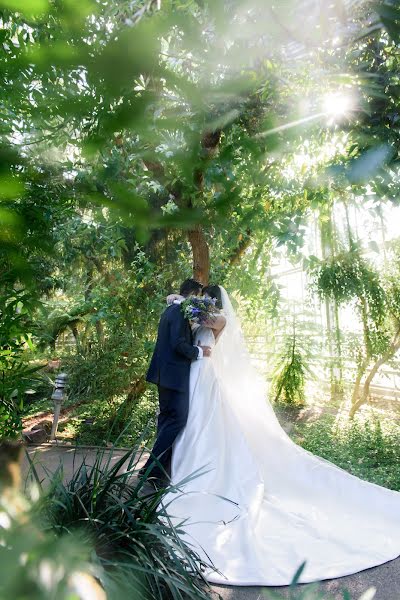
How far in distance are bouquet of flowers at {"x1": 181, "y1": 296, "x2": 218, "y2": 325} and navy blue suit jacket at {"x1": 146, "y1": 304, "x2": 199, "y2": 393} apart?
65 mm

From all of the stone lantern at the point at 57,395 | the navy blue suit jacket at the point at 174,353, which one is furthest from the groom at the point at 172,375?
the stone lantern at the point at 57,395

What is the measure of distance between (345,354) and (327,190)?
5.91 metres

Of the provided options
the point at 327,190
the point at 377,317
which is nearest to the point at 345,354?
the point at 377,317

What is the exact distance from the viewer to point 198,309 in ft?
12.6

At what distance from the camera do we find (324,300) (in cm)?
642

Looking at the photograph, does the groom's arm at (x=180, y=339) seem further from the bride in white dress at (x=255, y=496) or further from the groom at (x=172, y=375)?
the bride in white dress at (x=255, y=496)

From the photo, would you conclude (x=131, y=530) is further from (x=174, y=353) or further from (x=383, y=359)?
(x=383, y=359)

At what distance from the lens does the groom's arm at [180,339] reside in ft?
12.3

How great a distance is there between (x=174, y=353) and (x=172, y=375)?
18 cm

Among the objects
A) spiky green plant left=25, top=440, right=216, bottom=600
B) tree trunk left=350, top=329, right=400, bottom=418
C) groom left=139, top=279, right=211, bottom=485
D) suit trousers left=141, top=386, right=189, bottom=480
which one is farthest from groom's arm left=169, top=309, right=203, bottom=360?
tree trunk left=350, top=329, right=400, bottom=418

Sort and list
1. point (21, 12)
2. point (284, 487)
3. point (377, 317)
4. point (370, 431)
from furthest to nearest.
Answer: point (377, 317)
point (370, 431)
point (284, 487)
point (21, 12)

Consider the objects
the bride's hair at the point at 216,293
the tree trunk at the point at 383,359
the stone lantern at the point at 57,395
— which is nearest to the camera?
the bride's hair at the point at 216,293

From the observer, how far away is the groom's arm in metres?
3.75

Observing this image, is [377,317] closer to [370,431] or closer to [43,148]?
[370,431]
